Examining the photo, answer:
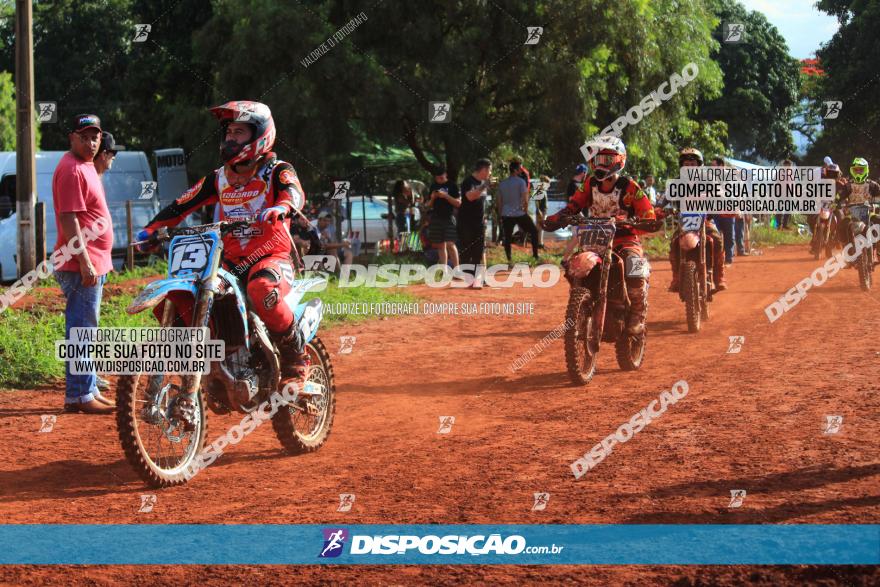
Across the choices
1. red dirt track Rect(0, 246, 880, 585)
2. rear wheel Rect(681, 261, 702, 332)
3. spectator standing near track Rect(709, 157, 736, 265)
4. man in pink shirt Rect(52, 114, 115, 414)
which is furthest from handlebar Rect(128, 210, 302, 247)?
spectator standing near track Rect(709, 157, 736, 265)

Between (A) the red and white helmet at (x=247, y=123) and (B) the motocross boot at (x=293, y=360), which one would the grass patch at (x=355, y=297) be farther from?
(A) the red and white helmet at (x=247, y=123)

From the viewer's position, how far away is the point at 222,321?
633 cm

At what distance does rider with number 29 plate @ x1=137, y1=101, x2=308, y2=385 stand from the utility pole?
9779mm

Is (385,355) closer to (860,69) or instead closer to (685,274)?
(685,274)

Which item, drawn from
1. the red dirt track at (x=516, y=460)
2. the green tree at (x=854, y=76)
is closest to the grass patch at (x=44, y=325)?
the red dirt track at (x=516, y=460)

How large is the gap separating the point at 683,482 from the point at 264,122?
10.5ft

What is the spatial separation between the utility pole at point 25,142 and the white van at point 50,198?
301 centimetres

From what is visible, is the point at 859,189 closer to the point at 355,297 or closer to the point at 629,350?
the point at 355,297

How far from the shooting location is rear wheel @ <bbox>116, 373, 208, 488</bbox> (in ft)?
19.1

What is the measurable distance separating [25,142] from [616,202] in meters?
9.65

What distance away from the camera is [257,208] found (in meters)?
6.62

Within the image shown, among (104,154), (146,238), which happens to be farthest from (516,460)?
(104,154)

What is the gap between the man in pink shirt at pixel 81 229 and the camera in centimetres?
812

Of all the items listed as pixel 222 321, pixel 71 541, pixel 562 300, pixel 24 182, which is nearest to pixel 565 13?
pixel 562 300
